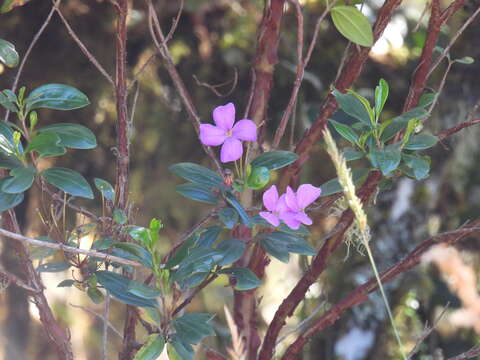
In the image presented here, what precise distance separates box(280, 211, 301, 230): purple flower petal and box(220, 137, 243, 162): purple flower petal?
0.30 ft

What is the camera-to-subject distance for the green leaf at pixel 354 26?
36.9 inches

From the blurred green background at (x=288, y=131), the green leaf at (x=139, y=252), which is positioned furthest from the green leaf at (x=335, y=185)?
the blurred green background at (x=288, y=131)

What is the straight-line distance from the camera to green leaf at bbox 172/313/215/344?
0.82 metres

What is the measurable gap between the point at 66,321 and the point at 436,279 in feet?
3.99

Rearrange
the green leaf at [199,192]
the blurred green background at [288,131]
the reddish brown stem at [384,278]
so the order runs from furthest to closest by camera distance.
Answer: the blurred green background at [288,131]
the reddish brown stem at [384,278]
the green leaf at [199,192]

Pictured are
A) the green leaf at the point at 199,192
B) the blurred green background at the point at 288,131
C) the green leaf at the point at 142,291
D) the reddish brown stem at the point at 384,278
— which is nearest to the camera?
the green leaf at the point at 142,291

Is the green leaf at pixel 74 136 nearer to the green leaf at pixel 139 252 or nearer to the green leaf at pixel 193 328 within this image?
the green leaf at pixel 139 252

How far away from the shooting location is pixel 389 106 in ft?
6.54

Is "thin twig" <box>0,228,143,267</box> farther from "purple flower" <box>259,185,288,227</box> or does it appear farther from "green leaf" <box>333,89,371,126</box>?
"green leaf" <box>333,89,371,126</box>

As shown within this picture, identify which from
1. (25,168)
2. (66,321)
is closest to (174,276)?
(25,168)

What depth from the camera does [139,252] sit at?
0.83 m

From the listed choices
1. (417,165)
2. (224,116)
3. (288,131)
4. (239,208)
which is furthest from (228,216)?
(288,131)

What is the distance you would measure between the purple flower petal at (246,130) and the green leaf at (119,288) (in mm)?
234

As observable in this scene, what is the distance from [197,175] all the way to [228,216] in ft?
0.28
